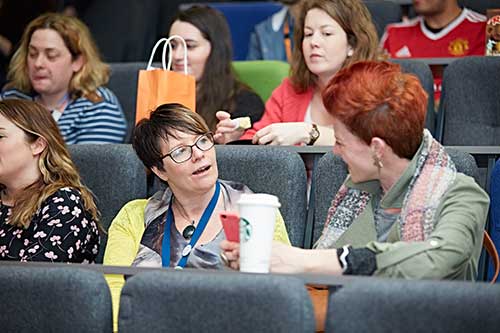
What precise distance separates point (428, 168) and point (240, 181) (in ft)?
2.37

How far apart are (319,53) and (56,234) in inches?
42.3

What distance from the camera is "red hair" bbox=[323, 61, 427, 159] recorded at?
232 centimetres

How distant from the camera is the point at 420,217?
90.5 inches

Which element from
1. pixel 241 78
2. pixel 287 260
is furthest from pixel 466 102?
pixel 287 260

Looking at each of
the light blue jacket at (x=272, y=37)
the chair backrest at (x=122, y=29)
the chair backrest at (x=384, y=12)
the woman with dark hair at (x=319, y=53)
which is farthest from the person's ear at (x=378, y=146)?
the chair backrest at (x=122, y=29)

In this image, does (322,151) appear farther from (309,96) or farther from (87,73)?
(87,73)

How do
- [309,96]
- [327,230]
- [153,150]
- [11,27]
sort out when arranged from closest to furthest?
[327,230], [153,150], [309,96], [11,27]

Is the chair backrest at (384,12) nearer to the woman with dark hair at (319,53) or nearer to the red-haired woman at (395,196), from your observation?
the woman with dark hair at (319,53)

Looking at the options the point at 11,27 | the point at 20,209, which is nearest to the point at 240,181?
the point at 20,209

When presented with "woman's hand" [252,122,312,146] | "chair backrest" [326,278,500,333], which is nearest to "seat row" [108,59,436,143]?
"woman's hand" [252,122,312,146]

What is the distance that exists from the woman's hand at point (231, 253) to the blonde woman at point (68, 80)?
1.65 meters

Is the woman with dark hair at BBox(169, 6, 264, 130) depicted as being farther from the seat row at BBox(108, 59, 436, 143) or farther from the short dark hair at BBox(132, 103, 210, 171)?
the short dark hair at BBox(132, 103, 210, 171)

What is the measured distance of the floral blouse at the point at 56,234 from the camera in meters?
2.84

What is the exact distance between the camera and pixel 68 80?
Result: 3.98 meters
